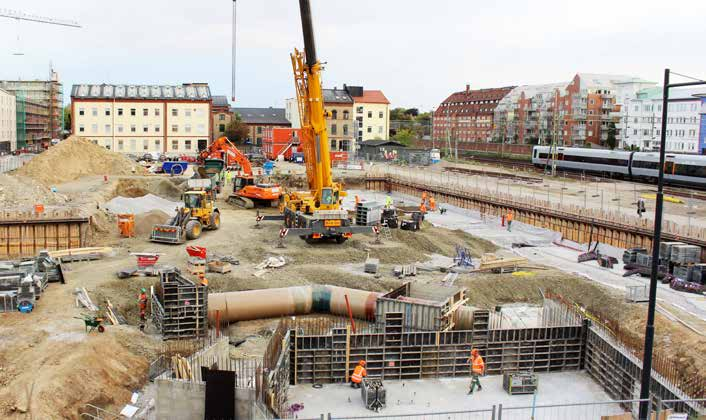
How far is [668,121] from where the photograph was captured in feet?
268

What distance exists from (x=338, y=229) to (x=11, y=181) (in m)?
18.8

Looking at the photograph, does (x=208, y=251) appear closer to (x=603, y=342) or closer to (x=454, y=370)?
(x=454, y=370)

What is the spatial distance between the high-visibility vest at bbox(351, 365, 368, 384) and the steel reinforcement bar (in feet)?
65.1

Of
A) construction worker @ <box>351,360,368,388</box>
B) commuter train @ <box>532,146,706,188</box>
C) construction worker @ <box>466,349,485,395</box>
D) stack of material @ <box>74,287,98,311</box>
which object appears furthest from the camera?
commuter train @ <box>532,146,706,188</box>

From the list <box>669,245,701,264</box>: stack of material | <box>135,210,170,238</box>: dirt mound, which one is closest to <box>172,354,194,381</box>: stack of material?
<box>135,210,170,238</box>: dirt mound

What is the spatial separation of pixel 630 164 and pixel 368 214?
1356 inches

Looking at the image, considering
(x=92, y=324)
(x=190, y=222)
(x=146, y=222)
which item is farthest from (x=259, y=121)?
(x=92, y=324)

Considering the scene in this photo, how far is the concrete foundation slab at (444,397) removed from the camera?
1622 centimetres

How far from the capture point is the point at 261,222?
37250mm

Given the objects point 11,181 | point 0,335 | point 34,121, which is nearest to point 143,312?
A: point 0,335

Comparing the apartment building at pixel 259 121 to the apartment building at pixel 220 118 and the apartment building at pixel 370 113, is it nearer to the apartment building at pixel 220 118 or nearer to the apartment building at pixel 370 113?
the apartment building at pixel 220 118

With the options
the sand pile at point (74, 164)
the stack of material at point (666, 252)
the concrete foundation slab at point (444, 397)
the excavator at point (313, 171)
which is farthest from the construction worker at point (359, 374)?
the sand pile at point (74, 164)

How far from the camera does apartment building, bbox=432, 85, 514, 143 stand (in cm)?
11650

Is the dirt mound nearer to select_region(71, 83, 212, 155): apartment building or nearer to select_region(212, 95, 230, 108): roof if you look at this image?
select_region(71, 83, 212, 155): apartment building
